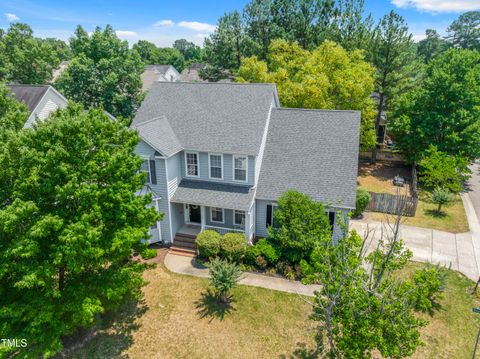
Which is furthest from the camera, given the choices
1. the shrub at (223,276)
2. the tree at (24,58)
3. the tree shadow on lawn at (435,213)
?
the tree at (24,58)

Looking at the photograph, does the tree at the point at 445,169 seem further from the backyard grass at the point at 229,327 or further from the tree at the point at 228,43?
the tree at the point at 228,43

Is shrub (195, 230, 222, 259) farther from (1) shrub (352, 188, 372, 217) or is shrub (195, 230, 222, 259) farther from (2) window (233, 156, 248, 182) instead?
(1) shrub (352, 188, 372, 217)

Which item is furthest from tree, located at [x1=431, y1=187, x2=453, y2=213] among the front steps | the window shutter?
the window shutter

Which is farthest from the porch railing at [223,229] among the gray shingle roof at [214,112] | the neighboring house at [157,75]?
the neighboring house at [157,75]

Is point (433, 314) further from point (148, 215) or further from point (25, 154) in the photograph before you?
point (25, 154)

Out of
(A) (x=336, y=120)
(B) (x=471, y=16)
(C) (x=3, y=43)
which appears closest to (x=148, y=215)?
(A) (x=336, y=120)

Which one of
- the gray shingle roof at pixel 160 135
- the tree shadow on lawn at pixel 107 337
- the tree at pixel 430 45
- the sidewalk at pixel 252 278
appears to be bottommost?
the tree shadow on lawn at pixel 107 337

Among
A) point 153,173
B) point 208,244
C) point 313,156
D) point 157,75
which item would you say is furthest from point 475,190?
point 157,75
